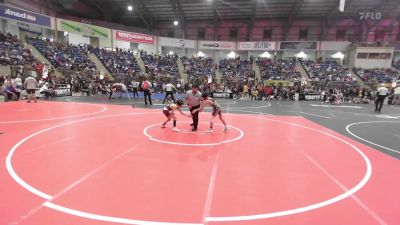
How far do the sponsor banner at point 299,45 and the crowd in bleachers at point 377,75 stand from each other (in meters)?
6.14

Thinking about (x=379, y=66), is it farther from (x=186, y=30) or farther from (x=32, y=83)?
(x=32, y=83)

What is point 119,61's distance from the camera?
3159 centimetres

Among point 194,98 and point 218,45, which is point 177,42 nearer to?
point 218,45

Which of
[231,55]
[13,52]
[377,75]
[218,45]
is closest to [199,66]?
[218,45]

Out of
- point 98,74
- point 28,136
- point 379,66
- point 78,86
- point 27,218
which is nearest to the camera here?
point 27,218

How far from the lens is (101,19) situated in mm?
37906

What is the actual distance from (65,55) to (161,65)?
1122 centimetres

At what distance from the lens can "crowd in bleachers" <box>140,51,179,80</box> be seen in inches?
1254

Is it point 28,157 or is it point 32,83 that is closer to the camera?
point 28,157

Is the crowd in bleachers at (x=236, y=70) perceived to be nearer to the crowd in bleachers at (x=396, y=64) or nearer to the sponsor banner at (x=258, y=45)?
the sponsor banner at (x=258, y=45)

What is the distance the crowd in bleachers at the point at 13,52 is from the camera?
21.4 meters

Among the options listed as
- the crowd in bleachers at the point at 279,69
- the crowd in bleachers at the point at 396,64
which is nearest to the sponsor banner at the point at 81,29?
the crowd in bleachers at the point at 279,69

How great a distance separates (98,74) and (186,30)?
18.9m

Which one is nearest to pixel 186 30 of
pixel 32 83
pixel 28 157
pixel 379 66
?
pixel 379 66
